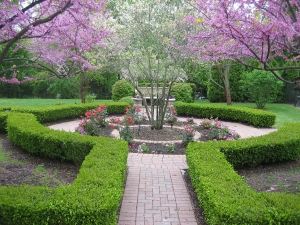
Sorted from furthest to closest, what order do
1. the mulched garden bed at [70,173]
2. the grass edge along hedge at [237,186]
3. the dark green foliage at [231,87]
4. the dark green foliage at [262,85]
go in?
the dark green foliage at [231,87] < the dark green foliage at [262,85] < the mulched garden bed at [70,173] < the grass edge along hedge at [237,186]

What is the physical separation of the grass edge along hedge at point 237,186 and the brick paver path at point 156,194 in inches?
13.4

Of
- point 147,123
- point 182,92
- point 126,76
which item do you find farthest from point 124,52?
point 182,92

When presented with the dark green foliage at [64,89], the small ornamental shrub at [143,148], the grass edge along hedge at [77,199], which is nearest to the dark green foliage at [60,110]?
the small ornamental shrub at [143,148]

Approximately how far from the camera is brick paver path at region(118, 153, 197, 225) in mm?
3869

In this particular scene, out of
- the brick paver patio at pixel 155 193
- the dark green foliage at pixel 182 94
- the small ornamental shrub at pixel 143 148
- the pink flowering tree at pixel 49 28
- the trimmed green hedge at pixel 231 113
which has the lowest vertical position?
the brick paver patio at pixel 155 193

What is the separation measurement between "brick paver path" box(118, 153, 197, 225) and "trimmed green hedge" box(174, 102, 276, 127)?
16.7 ft

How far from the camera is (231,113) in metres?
11.5

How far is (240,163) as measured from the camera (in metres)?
5.78

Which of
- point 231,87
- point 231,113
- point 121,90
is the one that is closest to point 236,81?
point 231,87

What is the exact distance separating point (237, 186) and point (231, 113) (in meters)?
8.15

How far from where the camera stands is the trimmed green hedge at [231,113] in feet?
33.8

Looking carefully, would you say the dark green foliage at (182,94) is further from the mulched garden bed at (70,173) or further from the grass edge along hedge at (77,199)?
the grass edge along hedge at (77,199)

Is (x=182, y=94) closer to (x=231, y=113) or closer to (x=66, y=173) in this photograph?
(x=231, y=113)

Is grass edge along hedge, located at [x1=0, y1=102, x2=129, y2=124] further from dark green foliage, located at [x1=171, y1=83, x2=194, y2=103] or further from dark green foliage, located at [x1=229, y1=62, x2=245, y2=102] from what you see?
dark green foliage, located at [x1=229, y1=62, x2=245, y2=102]
